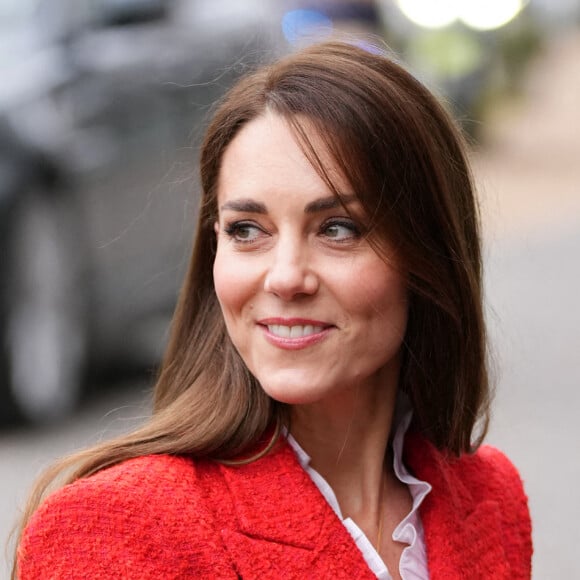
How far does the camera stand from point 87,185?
6.93 meters

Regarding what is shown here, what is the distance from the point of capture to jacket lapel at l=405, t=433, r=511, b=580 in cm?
273

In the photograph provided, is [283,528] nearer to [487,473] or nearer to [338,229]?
[338,229]

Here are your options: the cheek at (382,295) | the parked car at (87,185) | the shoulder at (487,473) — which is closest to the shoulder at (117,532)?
the cheek at (382,295)

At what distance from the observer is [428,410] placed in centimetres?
299

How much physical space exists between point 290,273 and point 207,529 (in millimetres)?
446

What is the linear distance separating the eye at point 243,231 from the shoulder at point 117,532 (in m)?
0.46

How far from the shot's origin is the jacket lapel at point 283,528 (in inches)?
93.9

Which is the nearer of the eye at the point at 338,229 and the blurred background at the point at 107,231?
the eye at the point at 338,229

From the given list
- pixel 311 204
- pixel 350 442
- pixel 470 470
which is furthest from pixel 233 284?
pixel 470 470

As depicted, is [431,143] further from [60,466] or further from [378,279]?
[60,466]

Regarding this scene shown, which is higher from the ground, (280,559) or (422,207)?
(422,207)

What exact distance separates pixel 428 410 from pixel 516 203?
42.4 ft

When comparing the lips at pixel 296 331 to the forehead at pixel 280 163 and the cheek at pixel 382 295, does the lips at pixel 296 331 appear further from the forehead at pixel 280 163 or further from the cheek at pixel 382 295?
the forehead at pixel 280 163

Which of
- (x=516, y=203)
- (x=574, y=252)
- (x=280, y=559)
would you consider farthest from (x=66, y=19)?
(x=516, y=203)
